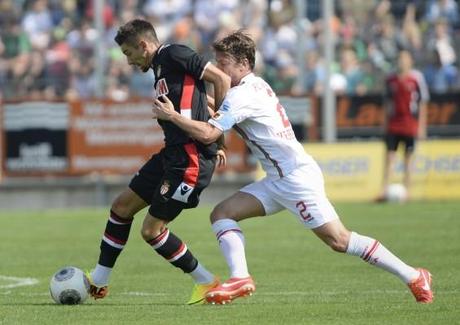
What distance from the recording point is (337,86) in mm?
25094

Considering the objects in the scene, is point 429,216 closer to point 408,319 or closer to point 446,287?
point 446,287

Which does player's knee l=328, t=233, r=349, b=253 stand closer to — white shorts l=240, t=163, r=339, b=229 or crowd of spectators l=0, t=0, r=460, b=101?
white shorts l=240, t=163, r=339, b=229

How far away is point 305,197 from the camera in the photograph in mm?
9680

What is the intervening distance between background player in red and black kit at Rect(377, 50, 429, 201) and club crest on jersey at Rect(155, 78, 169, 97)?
11.7 metres

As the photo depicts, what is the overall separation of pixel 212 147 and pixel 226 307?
51.3 inches

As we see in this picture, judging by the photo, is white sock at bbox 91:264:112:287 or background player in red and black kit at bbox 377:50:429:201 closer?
white sock at bbox 91:264:112:287

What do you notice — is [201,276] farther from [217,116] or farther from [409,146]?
[409,146]

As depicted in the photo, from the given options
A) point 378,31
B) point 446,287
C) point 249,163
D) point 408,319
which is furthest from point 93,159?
point 408,319

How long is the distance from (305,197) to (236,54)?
1.23 metres

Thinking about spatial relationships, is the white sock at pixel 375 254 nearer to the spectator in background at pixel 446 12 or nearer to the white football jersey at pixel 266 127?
the white football jersey at pixel 266 127

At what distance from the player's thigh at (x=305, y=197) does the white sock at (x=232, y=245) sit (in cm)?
42

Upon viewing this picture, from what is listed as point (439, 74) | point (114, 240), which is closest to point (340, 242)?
point (114, 240)

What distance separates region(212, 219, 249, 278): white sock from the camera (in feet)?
31.8

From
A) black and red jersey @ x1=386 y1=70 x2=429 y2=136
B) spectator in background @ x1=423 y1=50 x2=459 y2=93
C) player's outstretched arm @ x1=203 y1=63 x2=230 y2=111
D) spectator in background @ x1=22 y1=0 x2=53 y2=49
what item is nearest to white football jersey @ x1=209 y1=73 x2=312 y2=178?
player's outstretched arm @ x1=203 y1=63 x2=230 y2=111
